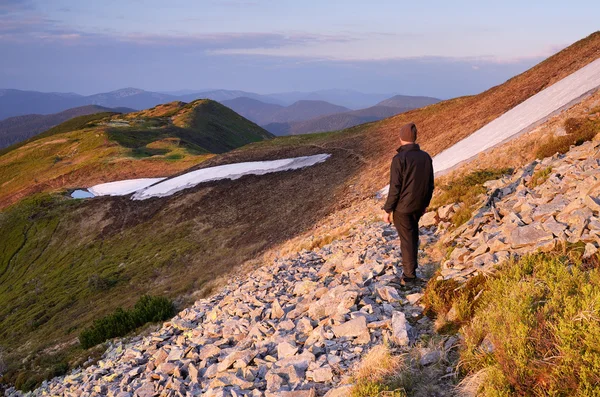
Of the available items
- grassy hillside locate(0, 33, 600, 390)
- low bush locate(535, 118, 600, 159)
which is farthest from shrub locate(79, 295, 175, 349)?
low bush locate(535, 118, 600, 159)

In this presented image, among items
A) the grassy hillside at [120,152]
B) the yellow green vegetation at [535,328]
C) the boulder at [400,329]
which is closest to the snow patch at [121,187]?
the grassy hillside at [120,152]

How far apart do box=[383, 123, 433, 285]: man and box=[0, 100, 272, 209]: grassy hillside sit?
57535mm

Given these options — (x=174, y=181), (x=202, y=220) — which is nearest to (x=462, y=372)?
(x=202, y=220)

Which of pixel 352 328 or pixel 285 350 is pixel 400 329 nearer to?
pixel 352 328

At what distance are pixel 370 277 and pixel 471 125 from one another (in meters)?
26.4

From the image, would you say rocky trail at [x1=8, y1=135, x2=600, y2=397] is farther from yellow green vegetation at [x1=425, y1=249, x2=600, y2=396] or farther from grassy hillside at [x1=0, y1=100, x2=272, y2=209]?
grassy hillside at [x1=0, y1=100, x2=272, y2=209]

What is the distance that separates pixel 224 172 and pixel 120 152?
52.9 m

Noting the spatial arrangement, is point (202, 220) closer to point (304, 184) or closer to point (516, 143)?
point (304, 184)

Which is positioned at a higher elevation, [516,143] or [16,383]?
[516,143]

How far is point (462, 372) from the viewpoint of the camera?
5.43 m

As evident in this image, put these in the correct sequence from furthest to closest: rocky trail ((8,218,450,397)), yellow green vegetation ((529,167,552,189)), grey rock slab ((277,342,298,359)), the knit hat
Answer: yellow green vegetation ((529,167,552,189)) < the knit hat < grey rock slab ((277,342,298,359)) < rocky trail ((8,218,450,397))

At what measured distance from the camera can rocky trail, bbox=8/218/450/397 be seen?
261 inches

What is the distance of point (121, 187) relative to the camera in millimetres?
60562

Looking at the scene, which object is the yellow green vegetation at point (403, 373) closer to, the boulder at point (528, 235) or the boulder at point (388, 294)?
the boulder at point (388, 294)
